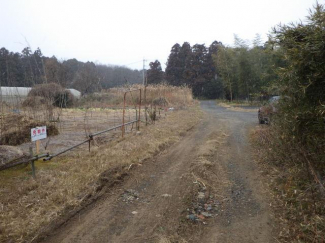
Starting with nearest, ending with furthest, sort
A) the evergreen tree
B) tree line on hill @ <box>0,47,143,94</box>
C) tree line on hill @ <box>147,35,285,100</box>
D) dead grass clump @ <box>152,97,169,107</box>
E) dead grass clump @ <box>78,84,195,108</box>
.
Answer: tree line on hill @ <box>0,47,143,94</box> < dead grass clump @ <box>152,97,169,107</box> < dead grass clump @ <box>78,84,195,108</box> < tree line on hill @ <box>147,35,285,100</box> < the evergreen tree

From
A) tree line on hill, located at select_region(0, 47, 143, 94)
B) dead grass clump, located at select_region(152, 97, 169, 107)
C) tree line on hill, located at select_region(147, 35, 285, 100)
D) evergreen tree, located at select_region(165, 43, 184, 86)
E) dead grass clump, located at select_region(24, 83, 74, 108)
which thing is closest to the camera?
tree line on hill, located at select_region(0, 47, 143, 94)

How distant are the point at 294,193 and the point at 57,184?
3.29 meters

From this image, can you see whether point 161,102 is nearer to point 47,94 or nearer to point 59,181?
point 47,94

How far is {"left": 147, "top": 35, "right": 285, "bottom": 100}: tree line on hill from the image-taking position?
78.1ft

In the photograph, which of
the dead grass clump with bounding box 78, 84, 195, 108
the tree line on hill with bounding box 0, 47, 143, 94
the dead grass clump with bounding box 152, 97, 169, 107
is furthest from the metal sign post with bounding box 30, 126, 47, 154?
the dead grass clump with bounding box 152, 97, 169, 107

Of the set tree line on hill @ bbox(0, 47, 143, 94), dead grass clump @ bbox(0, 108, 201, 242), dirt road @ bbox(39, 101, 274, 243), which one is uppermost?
tree line on hill @ bbox(0, 47, 143, 94)

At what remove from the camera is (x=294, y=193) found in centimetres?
354

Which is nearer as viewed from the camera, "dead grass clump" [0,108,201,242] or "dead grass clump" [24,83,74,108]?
"dead grass clump" [0,108,201,242]

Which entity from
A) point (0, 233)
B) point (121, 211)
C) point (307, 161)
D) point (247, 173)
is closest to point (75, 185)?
point (121, 211)

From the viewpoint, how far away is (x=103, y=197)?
12.4ft

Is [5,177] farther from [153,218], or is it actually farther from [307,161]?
[307,161]

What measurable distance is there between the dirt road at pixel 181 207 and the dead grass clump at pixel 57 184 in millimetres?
239

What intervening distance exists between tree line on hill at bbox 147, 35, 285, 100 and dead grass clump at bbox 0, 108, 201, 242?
19.6 m

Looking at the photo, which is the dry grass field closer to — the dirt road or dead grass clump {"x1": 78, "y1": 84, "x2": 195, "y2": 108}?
the dirt road
